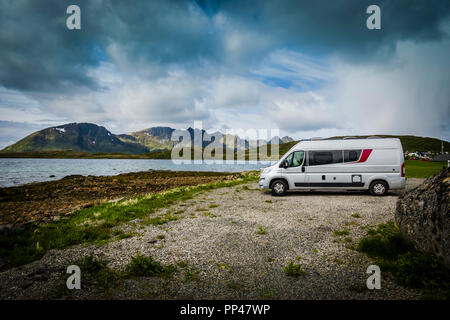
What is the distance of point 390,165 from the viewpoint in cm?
1320

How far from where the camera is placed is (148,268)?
511cm

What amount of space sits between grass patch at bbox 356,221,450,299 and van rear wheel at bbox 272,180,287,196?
8.16 m

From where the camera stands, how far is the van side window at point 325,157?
13.7m

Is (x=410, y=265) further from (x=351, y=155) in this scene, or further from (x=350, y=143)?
(x=350, y=143)

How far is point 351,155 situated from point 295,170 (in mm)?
3438

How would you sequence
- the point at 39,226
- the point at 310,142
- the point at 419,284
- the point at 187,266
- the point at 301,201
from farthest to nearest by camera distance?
the point at 310,142, the point at 301,201, the point at 39,226, the point at 187,266, the point at 419,284

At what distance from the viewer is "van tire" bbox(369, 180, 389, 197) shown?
13.3m

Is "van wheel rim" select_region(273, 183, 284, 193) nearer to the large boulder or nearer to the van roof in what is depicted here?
the van roof

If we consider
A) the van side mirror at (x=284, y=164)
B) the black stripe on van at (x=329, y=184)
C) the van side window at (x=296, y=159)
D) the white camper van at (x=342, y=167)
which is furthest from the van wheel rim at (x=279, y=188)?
the van side window at (x=296, y=159)

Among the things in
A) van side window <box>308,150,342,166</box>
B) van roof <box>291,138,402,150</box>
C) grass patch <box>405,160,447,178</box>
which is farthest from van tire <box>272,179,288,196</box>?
grass patch <box>405,160,447,178</box>

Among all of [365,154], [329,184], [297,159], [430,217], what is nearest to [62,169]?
[297,159]
